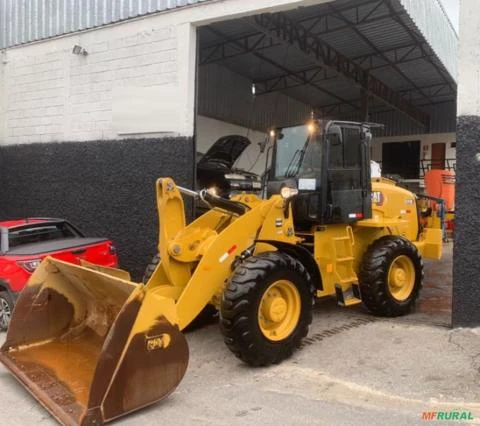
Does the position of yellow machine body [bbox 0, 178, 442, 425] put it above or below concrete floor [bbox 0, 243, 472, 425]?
above

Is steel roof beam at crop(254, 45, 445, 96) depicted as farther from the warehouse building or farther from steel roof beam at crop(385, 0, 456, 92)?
the warehouse building

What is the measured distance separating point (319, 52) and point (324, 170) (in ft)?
36.5

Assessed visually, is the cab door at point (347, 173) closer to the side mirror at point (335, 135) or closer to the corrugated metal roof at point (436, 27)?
the side mirror at point (335, 135)

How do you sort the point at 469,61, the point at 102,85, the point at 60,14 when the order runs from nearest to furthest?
1. the point at 469,61
2. the point at 102,85
3. the point at 60,14

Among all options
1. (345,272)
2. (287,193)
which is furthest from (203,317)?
(287,193)

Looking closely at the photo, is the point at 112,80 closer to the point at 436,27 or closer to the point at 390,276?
the point at 390,276

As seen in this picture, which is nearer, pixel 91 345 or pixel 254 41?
pixel 91 345

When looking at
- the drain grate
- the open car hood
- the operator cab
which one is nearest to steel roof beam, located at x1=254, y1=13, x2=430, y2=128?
the open car hood

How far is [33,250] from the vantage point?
22.5 ft

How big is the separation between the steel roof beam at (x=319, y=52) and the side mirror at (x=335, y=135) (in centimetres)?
761

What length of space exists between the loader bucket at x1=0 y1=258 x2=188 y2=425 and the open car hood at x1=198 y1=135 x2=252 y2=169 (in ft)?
25.8

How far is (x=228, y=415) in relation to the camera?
4.32 meters

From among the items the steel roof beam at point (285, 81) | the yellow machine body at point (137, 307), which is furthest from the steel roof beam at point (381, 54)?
the yellow machine body at point (137, 307)

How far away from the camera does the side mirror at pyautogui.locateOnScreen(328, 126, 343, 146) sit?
666 centimetres
